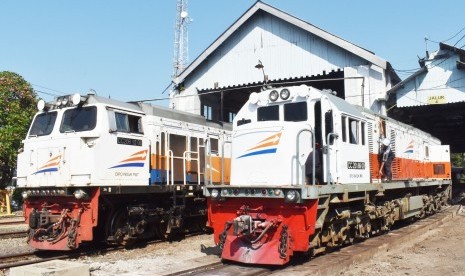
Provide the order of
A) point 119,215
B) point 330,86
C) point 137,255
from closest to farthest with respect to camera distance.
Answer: point 137,255
point 119,215
point 330,86

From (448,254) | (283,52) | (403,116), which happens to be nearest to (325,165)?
(448,254)

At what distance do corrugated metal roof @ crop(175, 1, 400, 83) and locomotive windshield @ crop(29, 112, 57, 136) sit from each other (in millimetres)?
10592

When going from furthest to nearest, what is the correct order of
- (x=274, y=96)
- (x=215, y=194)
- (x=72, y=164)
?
(x=72, y=164) → (x=274, y=96) → (x=215, y=194)

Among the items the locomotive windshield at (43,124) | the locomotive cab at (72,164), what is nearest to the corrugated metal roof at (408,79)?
the locomotive cab at (72,164)

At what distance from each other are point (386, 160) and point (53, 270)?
829cm

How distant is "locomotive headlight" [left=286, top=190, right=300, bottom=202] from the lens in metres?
7.61

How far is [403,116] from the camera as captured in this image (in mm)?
22766

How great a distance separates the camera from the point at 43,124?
35.2 feet

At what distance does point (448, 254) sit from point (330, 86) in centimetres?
1288

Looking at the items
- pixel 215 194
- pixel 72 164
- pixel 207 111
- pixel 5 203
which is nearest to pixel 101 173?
pixel 72 164

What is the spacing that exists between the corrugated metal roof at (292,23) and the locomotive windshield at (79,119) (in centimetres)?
1072

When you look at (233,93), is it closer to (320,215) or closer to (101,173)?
(101,173)

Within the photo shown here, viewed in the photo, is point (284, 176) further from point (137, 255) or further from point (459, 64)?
point (459, 64)

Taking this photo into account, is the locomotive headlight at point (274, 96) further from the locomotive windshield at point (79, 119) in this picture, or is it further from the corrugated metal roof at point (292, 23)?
the corrugated metal roof at point (292, 23)
